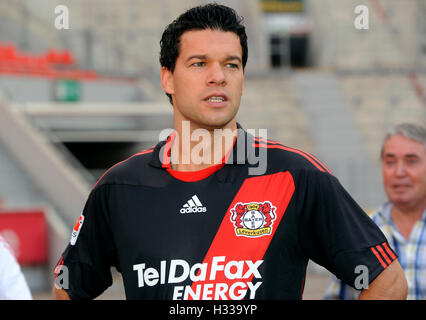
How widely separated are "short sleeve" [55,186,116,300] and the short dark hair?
0.59m

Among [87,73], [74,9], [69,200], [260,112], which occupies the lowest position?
[69,200]

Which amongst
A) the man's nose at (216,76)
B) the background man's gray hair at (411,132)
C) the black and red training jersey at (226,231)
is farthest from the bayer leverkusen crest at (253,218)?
the background man's gray hair at (411,132)

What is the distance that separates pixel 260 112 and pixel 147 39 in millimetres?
3647

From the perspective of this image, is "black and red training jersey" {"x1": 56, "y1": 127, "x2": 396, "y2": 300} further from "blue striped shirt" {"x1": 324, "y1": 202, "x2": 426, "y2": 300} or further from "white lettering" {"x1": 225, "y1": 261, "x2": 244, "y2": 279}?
"blue striped shirt" {"x1": 324, "y1": 202, "x2": 426, "y2": 300}

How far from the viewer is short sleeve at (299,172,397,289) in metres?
2.15

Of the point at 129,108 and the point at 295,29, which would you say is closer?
the point at 129,108

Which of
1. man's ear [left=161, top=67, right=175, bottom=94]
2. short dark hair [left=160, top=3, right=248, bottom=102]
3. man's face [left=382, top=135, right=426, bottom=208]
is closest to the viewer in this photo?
short dark hair [left=160, top=3, right=248, bottom=102]

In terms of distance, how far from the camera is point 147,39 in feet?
55.5

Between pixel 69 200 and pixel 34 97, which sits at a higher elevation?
pixel 34 97

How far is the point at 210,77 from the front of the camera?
235 cm

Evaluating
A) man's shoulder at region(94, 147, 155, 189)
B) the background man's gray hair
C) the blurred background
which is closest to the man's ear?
man's shoulder at region(94, 147, 155, 189)

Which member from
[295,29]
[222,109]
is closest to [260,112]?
[295,29]

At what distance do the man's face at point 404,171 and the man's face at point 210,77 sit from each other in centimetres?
165

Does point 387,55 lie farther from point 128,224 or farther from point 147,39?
point 128,224
